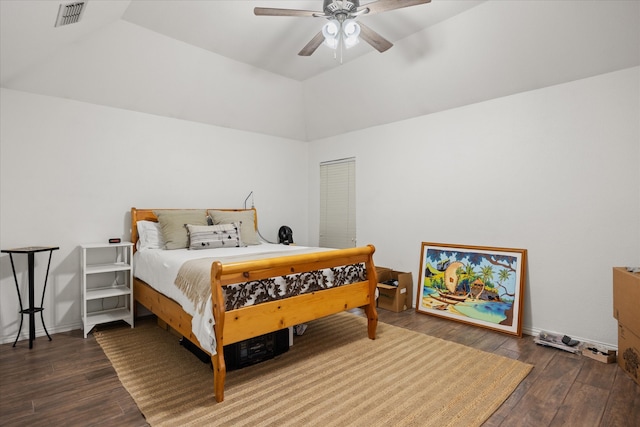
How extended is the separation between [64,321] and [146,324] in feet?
2.48

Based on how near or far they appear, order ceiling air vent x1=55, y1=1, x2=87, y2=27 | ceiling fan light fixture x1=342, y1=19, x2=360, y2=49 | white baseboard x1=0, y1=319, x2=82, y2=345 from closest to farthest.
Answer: ceiling air vent x1=55, y1=1, x2=87, y2=27
ceiling fan light fixture x1=342, y1=19, x2=360, y2=49
white baseboard x1=0, y1=319, x2=82, y2=345

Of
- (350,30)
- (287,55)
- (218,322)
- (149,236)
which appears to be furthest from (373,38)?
(149,236)

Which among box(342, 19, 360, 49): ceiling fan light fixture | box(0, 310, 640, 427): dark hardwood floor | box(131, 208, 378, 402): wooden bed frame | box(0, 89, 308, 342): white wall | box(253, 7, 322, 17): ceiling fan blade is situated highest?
box(253, 7, 322, 17): ceiling fan blade

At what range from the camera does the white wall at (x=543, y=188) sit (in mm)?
2699

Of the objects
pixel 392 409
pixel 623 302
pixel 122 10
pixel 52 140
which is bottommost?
pixel 392 409

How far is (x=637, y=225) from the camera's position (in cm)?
261

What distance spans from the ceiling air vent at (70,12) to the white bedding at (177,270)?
1.89m

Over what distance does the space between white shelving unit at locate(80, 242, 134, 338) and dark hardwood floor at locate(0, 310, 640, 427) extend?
38cm

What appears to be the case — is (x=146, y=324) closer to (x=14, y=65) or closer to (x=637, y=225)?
(x=14, y=65)

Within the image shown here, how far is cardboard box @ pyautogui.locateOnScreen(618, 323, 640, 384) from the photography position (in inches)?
87.3

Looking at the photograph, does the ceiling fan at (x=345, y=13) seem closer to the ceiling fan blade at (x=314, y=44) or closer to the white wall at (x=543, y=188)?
the ceiling fan blade at (x=314, y=44)

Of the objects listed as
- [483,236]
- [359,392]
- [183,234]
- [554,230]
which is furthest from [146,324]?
[554,230]

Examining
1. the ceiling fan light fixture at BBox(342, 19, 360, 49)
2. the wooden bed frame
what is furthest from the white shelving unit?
the ceiling fan light fixture at BBox(342, 19, 360, 49)

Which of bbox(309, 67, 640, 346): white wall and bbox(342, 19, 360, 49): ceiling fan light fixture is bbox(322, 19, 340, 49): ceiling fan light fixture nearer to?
bbox(342, 19, 360, 49): ceiling fan light fixture
